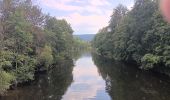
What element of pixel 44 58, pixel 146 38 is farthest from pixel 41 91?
pixel 146 38

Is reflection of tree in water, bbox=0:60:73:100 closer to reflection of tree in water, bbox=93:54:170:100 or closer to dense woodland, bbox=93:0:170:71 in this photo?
reflection of tree in water, bbox=93:54:170:100

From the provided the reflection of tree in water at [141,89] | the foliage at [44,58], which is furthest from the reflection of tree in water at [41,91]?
the foliage at [44,58]

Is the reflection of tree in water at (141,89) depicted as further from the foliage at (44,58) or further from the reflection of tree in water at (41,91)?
the foliage at (44,58)

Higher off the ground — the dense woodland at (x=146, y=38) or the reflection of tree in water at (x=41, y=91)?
the dense woodland at (x=146, y=38)

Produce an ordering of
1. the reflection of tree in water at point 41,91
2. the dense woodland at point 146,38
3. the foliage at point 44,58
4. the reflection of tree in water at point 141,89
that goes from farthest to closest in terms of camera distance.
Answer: the foliage at point 44,58 < the dense woodland at point 146,38 < the reflection of tree in water at point 41,91 < the reflection of tree in water at point 141,89

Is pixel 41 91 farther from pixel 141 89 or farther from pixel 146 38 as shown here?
pixel 146 38

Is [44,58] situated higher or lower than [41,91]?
higher

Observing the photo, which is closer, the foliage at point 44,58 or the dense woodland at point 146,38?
the dense woodland at point 146,38

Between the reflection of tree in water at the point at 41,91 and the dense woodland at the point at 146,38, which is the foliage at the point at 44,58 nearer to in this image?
the reflection of tree in water at the point at 41,91

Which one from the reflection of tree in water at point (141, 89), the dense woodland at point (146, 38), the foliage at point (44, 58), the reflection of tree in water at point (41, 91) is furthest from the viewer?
the foliage at point (44, 58)

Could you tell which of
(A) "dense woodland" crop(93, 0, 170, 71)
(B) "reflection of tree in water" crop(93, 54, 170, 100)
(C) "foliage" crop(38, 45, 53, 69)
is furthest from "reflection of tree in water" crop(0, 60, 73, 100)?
(A) "dense woodland" crop(93, 0, 170, 71)

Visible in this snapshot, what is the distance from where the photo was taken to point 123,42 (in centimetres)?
7356

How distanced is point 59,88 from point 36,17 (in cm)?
2137

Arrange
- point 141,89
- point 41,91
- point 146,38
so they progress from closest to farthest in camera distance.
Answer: point 141,89 < point 41,91 < point 146,38
